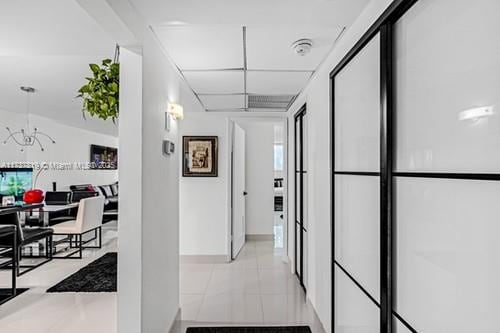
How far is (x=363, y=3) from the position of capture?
1.74 m

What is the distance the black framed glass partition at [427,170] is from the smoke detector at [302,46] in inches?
18.5

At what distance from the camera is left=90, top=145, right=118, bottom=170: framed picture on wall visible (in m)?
9.38

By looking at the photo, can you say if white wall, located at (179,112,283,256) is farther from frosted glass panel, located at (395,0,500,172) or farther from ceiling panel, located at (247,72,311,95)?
frosted glass panel, located at (395,0,500,172)

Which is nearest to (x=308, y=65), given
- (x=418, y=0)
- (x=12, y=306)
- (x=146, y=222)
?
(x=418, y=0)

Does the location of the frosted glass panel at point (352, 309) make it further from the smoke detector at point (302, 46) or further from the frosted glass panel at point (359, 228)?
the smoke detector at point (302, 46)

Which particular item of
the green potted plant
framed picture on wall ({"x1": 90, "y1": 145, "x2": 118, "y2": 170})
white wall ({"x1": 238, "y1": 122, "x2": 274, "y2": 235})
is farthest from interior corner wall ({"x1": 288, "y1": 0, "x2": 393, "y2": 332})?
framed picture on wall ({"x1": 90, "y1": 145, "x2": 118, "y2": 170})

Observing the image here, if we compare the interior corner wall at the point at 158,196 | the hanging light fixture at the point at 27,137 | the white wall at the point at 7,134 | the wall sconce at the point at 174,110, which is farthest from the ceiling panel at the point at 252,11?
the white wall at the point at 7,134

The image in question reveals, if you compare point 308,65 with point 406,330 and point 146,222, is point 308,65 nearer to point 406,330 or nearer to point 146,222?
point 146,222

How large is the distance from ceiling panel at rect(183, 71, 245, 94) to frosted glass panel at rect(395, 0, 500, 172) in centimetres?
190

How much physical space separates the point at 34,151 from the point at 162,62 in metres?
6.28

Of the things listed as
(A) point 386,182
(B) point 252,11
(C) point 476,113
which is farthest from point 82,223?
(C) point 476,113

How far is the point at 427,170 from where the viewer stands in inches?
46.3

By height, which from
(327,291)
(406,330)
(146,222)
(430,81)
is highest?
(430,81)

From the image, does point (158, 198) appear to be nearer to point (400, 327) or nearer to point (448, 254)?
point (400, 327)
